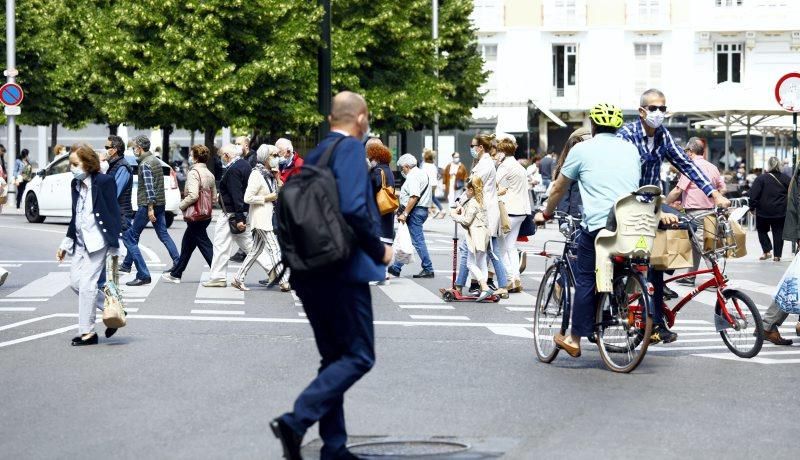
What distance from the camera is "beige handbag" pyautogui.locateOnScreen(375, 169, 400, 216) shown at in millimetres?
15773

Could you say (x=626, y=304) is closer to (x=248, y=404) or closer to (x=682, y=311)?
(x=248, y=404)

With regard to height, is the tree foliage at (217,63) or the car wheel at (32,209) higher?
Result: the tree foliage at (217,63)

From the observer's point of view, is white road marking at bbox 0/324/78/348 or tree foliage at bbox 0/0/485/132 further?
tree foliage at bbox 0/0/485/132

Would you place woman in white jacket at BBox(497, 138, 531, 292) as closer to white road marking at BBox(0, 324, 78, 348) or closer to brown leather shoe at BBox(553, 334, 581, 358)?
white road marking at BBox(0, 324, 78, 348)

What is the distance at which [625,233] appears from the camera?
9.88 meters

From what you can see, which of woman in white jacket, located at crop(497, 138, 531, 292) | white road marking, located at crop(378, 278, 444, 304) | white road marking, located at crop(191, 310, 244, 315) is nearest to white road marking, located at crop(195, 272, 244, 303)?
white road marking, located at crop(191, 310, 244, 315)

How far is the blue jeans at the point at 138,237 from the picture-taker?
17781 mm

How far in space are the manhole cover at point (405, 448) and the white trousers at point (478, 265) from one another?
8.25 m

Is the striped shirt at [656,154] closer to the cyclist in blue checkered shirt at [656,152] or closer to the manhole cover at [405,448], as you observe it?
the cyclist in blue checkered shirt at [656,152]

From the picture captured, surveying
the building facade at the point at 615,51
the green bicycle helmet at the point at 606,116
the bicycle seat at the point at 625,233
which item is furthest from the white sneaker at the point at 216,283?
the building facade at the point at 615,51

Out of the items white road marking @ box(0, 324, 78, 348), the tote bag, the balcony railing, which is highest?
the balcony railing

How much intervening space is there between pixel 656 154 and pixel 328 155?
15.1 feet

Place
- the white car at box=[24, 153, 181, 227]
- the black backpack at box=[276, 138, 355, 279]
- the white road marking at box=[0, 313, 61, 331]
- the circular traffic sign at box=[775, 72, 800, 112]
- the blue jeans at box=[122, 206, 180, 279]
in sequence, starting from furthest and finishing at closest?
the white car at box=[24, 153, 181, 227], the circular traffic sign at box=[775, 72, 800, 112], the blue jeans at box=[122, 206, 180, 279], the white road marking at box=[0, 313, 61, 331], the black backpack at box=[276, 138, 355, 279]

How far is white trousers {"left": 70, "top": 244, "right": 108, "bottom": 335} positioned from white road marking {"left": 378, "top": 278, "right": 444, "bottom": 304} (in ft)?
15.0
